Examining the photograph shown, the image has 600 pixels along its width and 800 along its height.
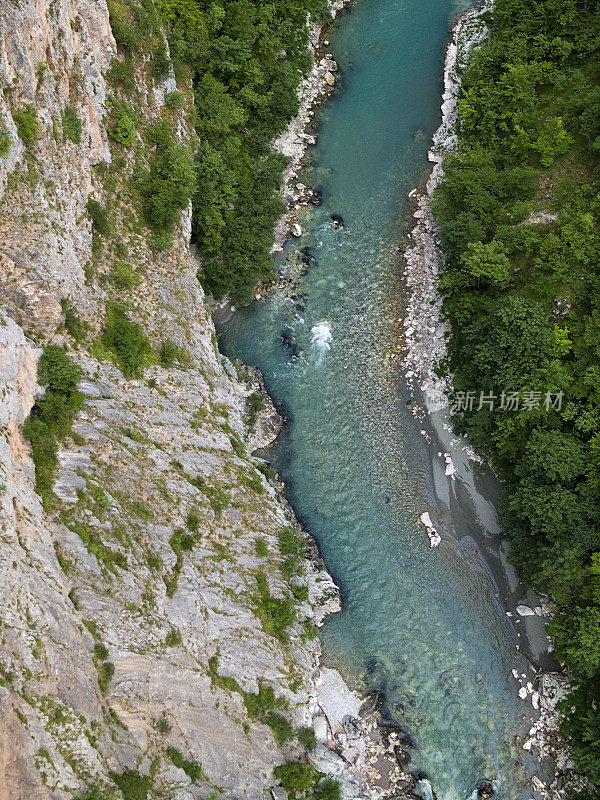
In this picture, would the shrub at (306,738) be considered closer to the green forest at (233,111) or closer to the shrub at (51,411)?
the shrub at (51,411)

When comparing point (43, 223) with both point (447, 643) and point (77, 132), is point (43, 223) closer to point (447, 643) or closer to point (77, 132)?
point (77, 132)

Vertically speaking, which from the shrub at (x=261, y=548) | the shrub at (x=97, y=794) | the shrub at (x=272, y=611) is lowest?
the shrub at (x=97, y=794)

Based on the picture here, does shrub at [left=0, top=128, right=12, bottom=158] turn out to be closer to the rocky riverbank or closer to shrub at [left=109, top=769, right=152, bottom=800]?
the rocky riverbank

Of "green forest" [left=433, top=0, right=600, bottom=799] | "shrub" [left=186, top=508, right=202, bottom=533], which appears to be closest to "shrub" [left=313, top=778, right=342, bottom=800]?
"green forest" [left=433, top=0, right=600, bottom=799]

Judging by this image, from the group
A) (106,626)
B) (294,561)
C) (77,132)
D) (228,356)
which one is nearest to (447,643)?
(294,561)

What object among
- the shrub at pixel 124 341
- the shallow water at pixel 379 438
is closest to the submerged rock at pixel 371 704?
the shallow water at pixel 379 438

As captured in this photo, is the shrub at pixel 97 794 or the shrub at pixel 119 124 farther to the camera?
the shrub at pixel 119 124

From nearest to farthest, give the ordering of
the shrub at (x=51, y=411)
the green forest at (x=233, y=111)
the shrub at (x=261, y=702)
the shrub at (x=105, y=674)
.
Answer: the shrub at (x=105, y=674) → the shrub at (x=51, y=411) → the shrub at (x=261, y=702) → the green forest at (x=233, y=111)
